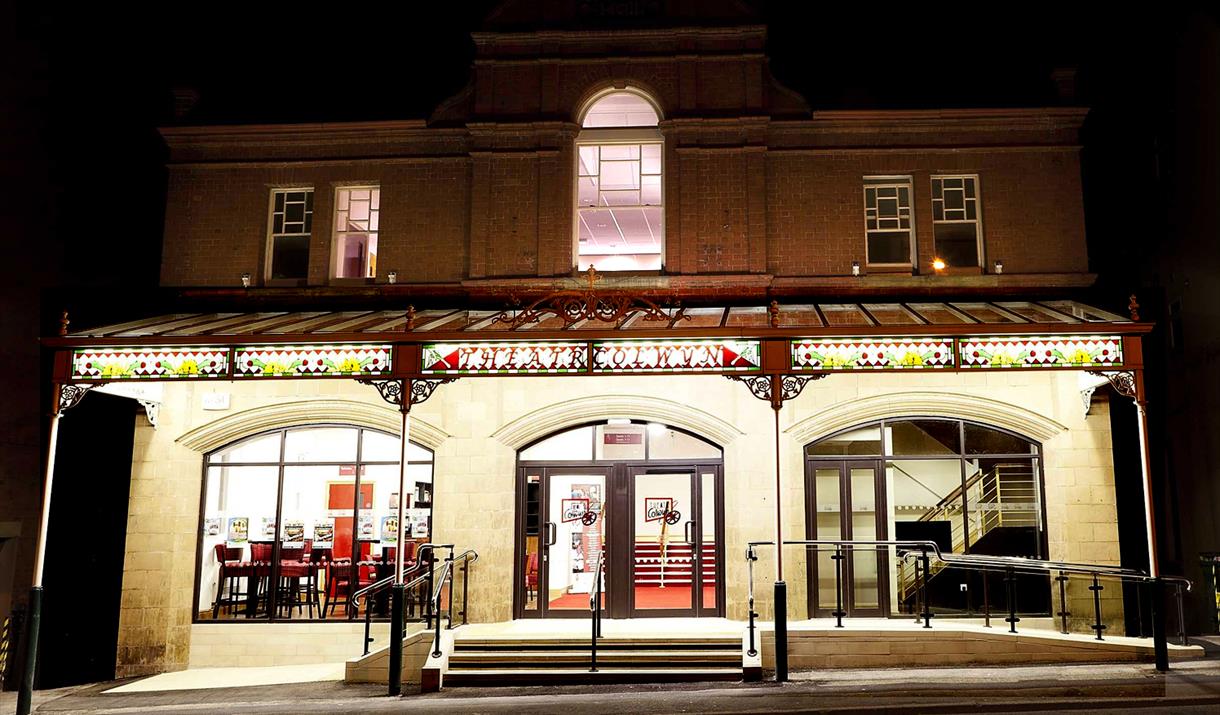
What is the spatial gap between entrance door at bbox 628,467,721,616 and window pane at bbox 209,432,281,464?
5281 mm

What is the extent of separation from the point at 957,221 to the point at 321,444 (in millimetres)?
10075

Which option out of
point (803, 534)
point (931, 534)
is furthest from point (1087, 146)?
point (803, 534)

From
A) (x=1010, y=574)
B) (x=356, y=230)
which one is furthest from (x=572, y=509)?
(x=1010, y=574)

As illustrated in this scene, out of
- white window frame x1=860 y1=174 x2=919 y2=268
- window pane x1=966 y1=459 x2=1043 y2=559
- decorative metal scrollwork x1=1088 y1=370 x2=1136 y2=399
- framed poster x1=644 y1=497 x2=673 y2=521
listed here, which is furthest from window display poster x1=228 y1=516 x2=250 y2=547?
decorative metal scrollwork x1=1088 y1=370 x2=1136 y2=399

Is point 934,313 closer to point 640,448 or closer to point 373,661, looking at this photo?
point 640,448

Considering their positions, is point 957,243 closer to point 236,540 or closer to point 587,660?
point 587,660

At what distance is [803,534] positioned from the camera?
12797 mm

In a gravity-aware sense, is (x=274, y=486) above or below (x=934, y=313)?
below

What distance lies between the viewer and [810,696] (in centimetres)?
920

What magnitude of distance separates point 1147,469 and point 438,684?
26.8 ft

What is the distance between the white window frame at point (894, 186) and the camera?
13.8 m

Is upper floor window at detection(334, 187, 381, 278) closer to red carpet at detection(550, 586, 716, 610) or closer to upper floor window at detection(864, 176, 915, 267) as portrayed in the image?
red carpet at detection(550, 586, 716, 610)

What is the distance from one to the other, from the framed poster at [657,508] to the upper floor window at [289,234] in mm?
6403

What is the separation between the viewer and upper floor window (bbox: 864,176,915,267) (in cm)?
1387
